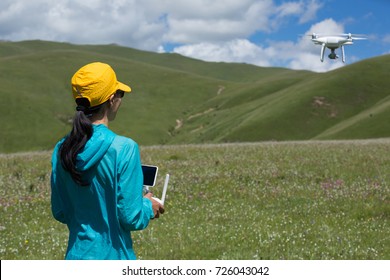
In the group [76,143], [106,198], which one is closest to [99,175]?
[106,198]

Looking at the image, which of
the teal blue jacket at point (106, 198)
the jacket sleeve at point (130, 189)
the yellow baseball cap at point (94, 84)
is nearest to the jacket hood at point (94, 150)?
the teal blue jacket at point (106, 198)

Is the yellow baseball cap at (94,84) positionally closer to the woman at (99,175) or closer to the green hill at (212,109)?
the woman at (99,175)

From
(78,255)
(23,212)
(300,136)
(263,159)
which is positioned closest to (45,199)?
(23,212)

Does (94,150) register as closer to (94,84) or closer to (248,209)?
(94,84)

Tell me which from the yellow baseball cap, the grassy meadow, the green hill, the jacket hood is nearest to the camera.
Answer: the jacket hood

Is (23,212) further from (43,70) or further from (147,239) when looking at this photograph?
(43,70)

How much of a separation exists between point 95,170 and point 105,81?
2.94 ft

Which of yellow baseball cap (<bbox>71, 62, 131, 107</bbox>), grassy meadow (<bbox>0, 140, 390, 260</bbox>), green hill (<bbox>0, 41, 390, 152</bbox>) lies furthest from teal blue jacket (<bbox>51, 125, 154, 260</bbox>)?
green hill (<bbox>0, 41, 390, 152</bbox>)

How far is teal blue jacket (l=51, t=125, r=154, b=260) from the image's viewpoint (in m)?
4.92

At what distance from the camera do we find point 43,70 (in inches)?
6727

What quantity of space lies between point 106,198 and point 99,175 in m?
0.26

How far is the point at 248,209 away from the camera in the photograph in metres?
16.5

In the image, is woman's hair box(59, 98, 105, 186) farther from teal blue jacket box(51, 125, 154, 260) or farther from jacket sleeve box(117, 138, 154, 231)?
jacket sleeve box(117, 138, 154, 231)

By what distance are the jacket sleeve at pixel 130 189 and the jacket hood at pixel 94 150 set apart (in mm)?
177
